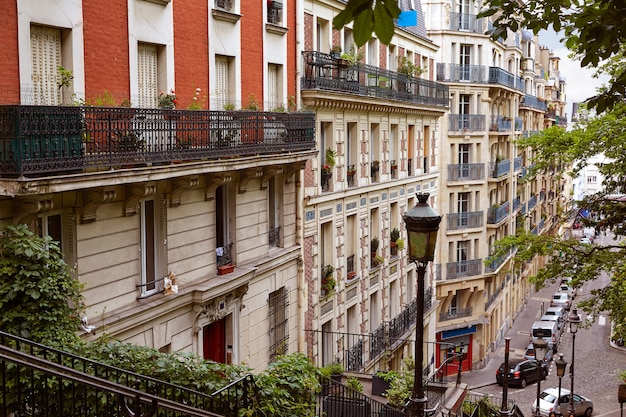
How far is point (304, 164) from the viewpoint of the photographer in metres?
20.3

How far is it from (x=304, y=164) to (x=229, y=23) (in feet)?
14.8

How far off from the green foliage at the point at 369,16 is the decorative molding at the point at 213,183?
11.7 metres

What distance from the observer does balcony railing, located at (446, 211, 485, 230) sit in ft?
142

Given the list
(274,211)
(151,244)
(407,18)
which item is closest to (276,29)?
(274,211)

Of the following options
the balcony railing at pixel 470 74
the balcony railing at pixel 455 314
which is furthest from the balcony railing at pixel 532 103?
the balcony railing at pixel 455 314

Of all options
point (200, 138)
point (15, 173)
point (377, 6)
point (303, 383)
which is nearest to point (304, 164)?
point (200, 138)

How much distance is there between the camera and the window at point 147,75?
46.9ft

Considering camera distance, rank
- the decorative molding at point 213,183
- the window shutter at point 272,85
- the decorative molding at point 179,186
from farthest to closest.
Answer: the window shutter at point 272,85, the decorative molding at point 213,183, the decorative molding at point 179,186

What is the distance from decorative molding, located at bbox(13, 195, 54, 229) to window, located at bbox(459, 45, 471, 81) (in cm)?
3569

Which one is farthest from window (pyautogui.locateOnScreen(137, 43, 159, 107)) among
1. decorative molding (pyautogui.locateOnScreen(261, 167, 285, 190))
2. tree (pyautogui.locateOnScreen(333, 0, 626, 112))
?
tree (pyautogui.locateOnScreen(333, 0, 626, 112))

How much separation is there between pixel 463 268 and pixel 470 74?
11111mm

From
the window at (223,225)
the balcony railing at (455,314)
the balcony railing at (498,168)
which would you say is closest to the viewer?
the window at (223,225)

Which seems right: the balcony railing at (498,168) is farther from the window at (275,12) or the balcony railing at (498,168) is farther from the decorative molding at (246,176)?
the decorative molding at (246,176)

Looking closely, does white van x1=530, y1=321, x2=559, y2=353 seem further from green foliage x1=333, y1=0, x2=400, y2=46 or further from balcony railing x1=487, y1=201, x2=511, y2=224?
green foliage x1=333, y1=0, x2=400, y2=46
